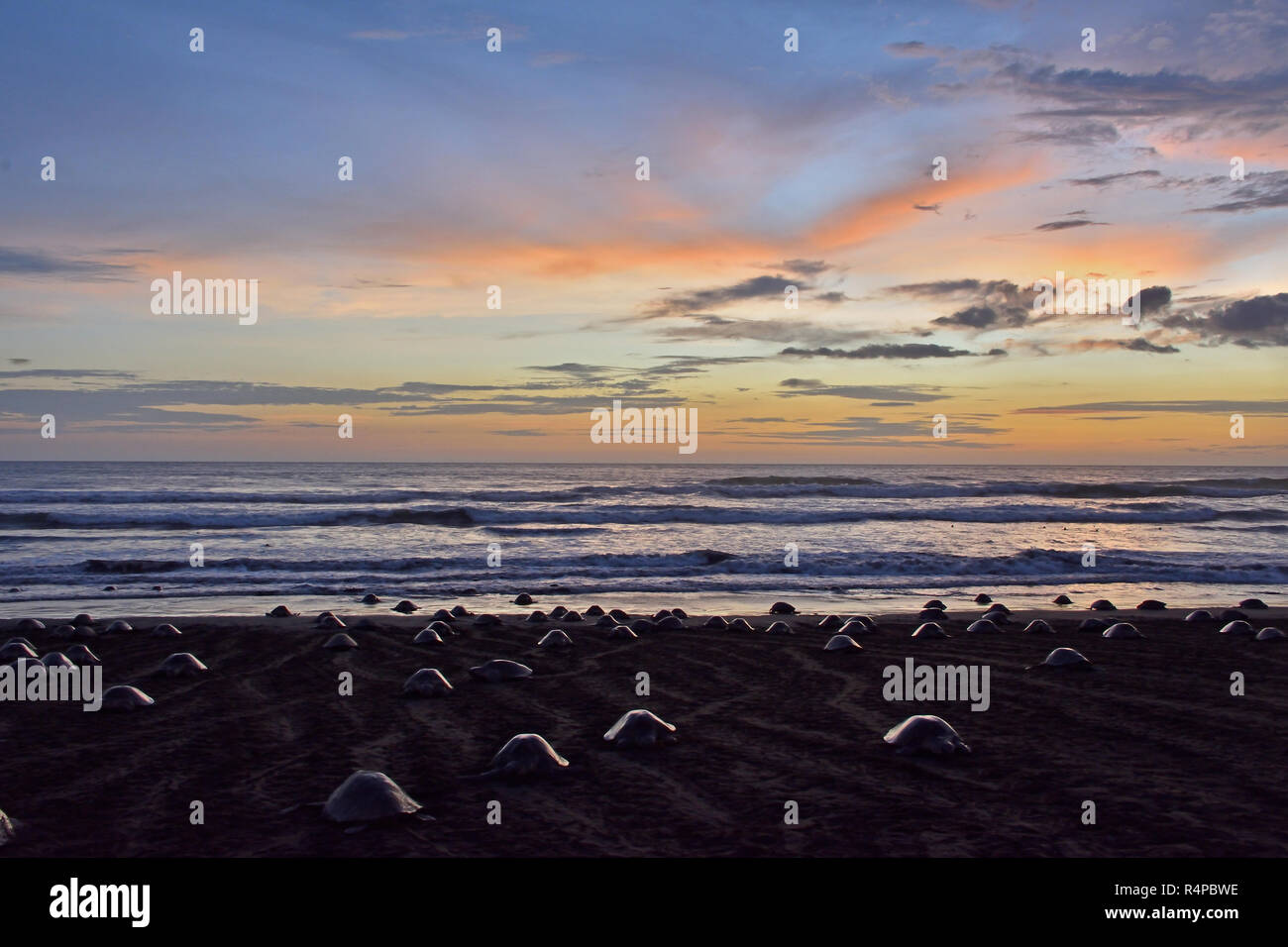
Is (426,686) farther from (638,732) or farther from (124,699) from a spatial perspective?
(638,732)

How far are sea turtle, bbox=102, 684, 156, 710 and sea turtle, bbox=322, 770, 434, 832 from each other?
4.11 meters

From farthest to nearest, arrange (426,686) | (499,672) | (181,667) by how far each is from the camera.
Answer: (181,667)
(499,672)
(426,686)

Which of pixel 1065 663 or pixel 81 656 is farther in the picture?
pixel 81 656

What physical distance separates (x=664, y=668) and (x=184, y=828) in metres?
6.40

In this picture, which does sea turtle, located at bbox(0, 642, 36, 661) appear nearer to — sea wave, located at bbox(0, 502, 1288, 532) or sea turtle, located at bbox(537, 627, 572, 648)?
sea turtle, located at bbox(537, 627, 572, 648)

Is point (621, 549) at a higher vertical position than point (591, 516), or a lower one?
lower

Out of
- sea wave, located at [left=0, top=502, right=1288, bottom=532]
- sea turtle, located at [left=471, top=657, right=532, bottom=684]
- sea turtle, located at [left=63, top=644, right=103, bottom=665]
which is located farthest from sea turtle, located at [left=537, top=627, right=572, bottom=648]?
sea wave, located at [left=0, top=502, right=1288, bottom=532]

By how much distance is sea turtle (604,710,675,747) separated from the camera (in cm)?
695

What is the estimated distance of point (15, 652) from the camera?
36.6ft

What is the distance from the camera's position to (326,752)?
6.95 meters

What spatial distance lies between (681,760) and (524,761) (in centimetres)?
118

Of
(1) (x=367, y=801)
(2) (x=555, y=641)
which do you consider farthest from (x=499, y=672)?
(1) (x=367, y=801)
